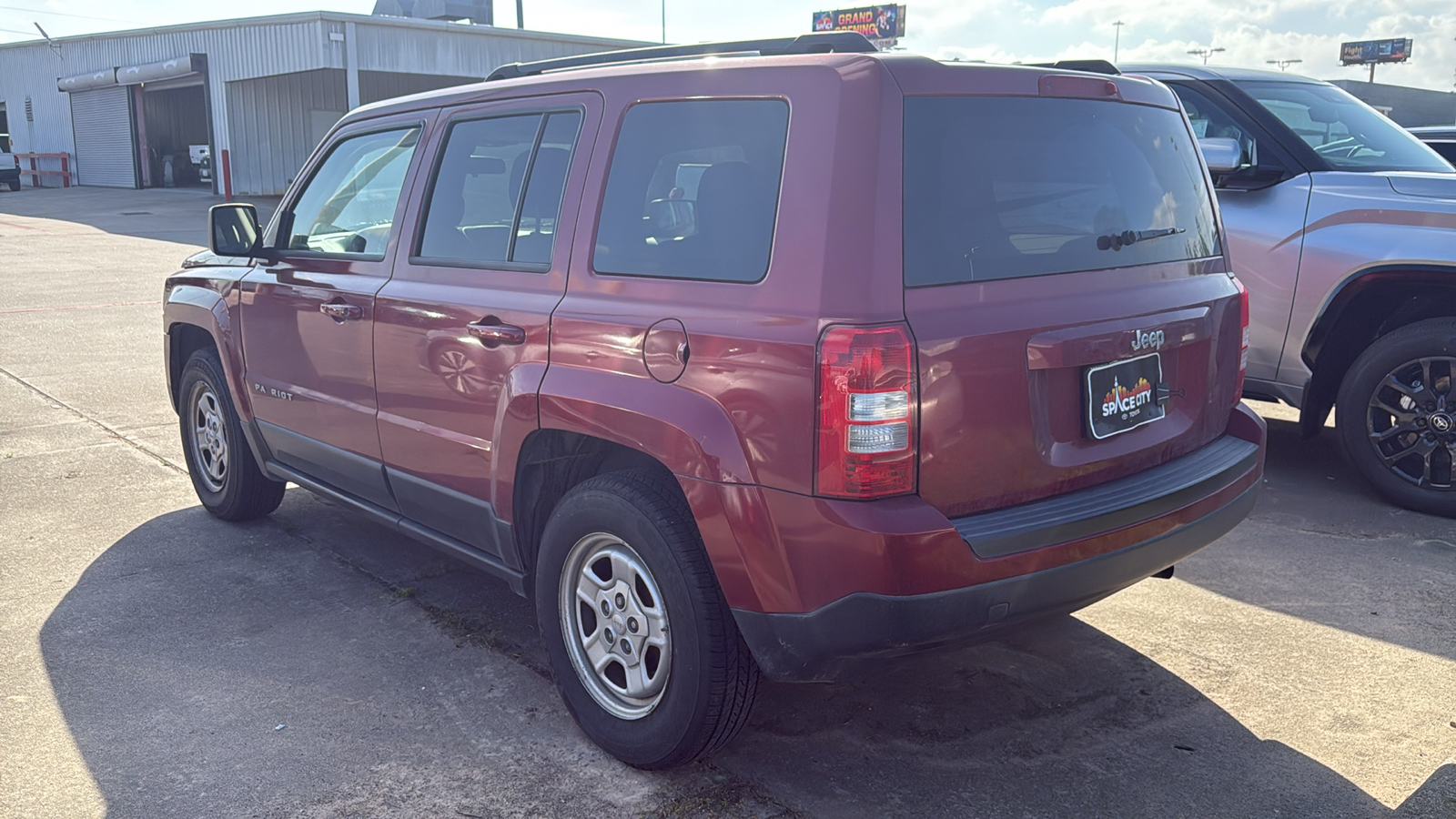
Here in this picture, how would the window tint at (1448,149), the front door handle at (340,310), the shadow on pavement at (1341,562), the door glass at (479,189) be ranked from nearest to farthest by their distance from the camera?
the door glass at (479,189)
the front door handle at (340,310)
the shadow on pavement at (1341,562)
the window tint at (1448,149)

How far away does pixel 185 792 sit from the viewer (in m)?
3.03

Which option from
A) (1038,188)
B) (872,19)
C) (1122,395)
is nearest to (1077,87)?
(1038,188)

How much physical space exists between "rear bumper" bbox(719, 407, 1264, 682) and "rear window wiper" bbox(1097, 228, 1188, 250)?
62 centimetres

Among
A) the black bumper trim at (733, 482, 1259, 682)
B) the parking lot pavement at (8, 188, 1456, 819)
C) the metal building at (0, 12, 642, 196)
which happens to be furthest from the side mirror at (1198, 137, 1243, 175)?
the metal building at (0, 12, 642, 196)

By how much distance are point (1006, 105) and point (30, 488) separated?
17.0 ft

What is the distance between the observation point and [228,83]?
32188mm

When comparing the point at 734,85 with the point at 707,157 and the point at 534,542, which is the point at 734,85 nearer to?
the point at 707,157

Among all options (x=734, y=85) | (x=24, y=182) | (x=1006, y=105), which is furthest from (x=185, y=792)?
(x=24, y=182)

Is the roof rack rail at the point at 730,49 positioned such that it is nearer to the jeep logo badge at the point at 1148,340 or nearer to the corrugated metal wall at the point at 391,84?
the jeep logo badge at the point at 1148,340

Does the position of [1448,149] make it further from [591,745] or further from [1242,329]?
[591,745]

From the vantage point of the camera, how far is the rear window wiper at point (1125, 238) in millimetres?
3104

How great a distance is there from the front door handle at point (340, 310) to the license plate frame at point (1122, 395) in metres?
2.43

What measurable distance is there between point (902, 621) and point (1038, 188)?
1.14 meters

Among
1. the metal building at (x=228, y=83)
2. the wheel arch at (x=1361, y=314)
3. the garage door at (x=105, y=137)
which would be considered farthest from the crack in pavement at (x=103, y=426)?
the garage door at (x=105, y=137)
